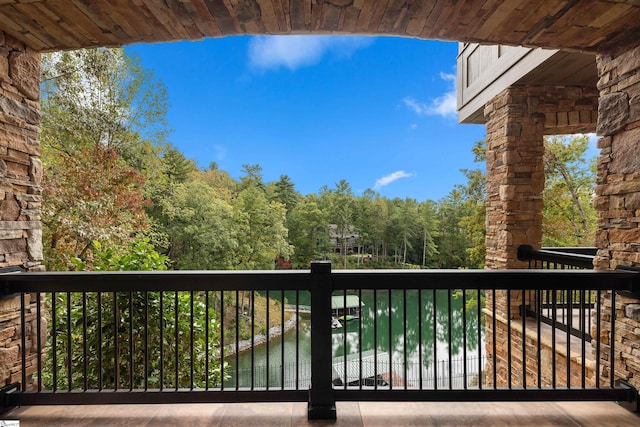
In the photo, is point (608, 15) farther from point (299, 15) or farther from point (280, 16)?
point (280, 16)

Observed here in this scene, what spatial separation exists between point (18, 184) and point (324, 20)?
7.09 ft

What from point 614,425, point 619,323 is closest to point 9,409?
point 614,425

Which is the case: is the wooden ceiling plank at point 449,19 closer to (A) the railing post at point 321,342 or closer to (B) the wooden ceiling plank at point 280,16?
(B) the wooden ceiling plank at point 280,16

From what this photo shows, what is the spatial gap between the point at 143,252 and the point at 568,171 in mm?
11033

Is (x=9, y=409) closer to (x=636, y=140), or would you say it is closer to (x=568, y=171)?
(x=636, y=140)

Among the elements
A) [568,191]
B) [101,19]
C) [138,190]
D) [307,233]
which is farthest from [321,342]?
[307,233]

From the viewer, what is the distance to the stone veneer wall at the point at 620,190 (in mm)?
2029

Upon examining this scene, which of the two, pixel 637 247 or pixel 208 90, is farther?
pixel 208 90

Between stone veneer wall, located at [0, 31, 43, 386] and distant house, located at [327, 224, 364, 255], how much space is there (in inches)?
774

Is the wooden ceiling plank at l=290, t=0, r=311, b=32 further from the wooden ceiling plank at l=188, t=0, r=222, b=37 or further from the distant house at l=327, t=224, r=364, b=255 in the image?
the distant house at l=327, t=224, r=364, b=255

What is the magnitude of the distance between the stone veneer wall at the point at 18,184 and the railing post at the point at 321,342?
1.83m

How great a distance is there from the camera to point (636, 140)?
6.70 feet

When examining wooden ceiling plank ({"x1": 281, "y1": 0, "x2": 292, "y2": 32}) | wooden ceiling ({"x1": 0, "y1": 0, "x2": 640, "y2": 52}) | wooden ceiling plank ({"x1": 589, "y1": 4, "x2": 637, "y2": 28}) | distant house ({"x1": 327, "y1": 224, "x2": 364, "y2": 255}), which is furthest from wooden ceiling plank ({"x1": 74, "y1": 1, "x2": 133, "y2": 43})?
distant house ({"x1": 327, "y1": 224, "x2": 364, "y2": 255})

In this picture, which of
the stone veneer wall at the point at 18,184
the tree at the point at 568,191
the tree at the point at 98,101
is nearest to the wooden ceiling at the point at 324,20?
the stone veneer wall at the point at 18,184
